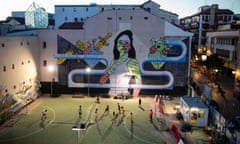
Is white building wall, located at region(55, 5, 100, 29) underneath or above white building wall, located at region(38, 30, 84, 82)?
above

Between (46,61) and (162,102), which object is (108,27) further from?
(162,102)

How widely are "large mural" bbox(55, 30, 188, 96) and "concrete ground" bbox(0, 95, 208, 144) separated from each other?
4.23m

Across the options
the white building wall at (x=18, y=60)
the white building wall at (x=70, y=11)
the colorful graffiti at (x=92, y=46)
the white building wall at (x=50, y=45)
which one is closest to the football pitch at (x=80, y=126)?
the white building wall at (x=18, y=60)

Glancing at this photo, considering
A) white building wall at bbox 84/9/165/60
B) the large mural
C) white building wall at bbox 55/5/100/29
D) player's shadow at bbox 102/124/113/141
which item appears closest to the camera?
player's shadow at bbox 102/124/113/141

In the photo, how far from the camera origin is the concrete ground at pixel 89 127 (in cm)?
1991

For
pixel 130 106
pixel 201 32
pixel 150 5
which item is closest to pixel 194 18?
pixel 201 32

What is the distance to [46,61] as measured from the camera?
34.1 m

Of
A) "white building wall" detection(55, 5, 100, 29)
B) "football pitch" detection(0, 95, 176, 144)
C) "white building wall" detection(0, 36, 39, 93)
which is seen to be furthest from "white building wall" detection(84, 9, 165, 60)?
"white building wall" detection(55, 5, 100, 29)

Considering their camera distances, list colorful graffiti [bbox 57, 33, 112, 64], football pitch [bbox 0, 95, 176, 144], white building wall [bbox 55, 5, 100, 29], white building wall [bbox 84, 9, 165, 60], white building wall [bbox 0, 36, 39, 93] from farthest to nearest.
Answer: white building wall [bbox 55, 5, 100, 29]
colorful graffiti [bbox 57, 33, 112, 64]
white building wall [bbox 84, 9, 165, 60]
white building wall [bbox 0, 36, 39, 93]
football pitch [bbox 0, 95, 176, 144]

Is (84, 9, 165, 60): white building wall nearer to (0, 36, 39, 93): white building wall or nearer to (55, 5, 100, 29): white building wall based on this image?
(0, 36, 39, 93): white building wall

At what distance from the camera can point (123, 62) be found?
33156 mm

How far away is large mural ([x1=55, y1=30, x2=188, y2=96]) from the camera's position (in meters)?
32.7

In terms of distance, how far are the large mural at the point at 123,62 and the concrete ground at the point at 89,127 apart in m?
4.23

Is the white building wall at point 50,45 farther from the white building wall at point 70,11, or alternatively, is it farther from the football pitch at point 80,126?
the white building wall at point 70,11
